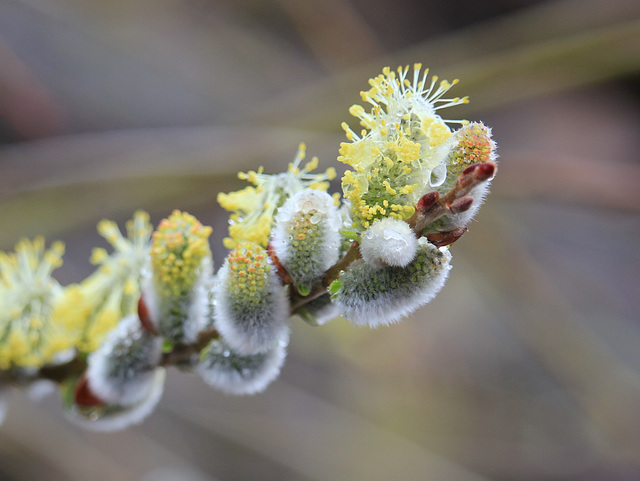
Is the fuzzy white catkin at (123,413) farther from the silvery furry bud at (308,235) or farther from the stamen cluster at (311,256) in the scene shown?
the silvery furry bud at (308,235)

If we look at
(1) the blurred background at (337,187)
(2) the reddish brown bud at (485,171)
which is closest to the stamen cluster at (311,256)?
(2) the reddish brown bud at (485,171)

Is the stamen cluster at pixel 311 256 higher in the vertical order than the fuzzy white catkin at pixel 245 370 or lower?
higher

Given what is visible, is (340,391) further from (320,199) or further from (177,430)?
(320,199)

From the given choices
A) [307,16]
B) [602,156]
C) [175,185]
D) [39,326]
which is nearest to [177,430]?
[175,185]

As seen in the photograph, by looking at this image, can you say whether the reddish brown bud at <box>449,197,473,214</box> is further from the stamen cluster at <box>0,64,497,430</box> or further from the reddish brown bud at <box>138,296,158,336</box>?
the reddish brown bud at <box>138,296,158,336</box>

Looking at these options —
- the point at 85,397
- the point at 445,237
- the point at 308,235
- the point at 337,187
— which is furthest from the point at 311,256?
the point at 337,187

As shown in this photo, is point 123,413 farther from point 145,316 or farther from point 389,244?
point 389,244

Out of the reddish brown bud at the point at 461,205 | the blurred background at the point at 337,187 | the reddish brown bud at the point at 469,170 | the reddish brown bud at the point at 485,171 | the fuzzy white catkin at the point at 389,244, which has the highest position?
the blurred background at the point at 337,187
